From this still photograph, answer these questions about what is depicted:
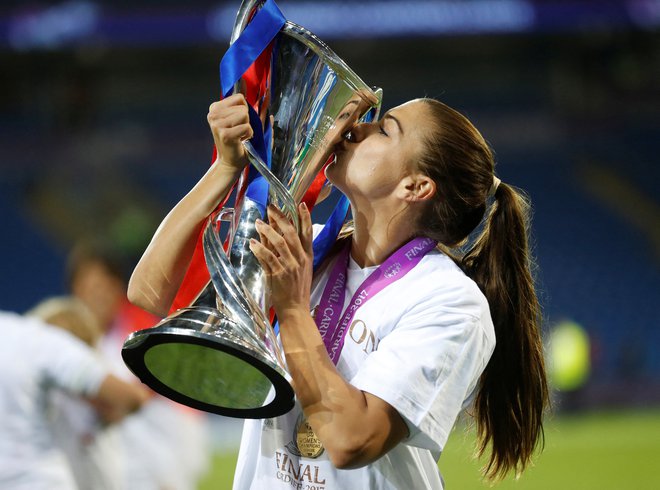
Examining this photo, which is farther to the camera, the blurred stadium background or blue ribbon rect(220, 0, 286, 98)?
the blurred stadium background

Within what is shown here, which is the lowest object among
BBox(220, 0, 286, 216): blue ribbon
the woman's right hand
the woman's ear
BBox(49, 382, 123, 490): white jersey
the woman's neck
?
BBox(49, 382, 123, 490): white jersey

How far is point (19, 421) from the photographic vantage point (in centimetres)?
330

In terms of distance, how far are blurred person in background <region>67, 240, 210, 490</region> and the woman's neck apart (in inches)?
123

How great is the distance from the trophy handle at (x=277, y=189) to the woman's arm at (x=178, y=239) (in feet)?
0.21

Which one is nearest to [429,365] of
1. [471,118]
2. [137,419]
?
[137,419]

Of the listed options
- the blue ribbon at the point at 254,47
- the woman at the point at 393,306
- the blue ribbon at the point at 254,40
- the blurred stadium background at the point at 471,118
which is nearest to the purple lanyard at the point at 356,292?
the woman at the point at 393,306

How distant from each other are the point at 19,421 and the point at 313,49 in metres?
1.95

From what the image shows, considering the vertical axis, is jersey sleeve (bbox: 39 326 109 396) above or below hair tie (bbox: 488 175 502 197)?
below

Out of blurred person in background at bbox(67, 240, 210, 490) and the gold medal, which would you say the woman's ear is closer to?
the gold medal

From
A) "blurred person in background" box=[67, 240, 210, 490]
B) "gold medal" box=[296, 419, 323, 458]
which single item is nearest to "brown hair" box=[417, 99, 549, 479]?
"gold medal" box=[296, 419, 323, 458]

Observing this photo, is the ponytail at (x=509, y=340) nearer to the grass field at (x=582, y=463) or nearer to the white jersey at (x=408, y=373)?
the white jersey at (x=408, y=373)

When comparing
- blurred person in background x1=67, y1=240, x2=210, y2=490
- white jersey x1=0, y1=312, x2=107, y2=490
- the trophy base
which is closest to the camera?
the trophy base

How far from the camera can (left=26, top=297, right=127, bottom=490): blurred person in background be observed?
3829 mm

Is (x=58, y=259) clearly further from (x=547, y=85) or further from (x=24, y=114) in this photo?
(x=547, y=85)
